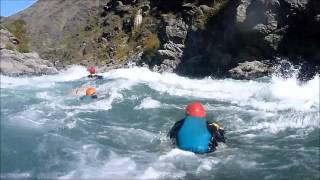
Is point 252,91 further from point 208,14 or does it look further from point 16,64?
point 16,64

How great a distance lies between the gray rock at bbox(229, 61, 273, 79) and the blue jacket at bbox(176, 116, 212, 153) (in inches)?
510

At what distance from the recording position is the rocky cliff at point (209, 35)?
25.3 meters

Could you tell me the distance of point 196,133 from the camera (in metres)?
13.2

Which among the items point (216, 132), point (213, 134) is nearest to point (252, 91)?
point (216, 132)

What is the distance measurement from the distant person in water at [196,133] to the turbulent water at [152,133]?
0.23 meters

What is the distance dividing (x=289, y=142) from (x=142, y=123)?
5045 millimetres

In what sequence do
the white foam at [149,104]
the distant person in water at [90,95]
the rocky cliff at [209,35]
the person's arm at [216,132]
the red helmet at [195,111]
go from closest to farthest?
the person's arm at [216,132]
the red helmet at [195,111]
the white foam at [149,104]
the distant person in water at [90,95]
the rocky cliff at [209,35]

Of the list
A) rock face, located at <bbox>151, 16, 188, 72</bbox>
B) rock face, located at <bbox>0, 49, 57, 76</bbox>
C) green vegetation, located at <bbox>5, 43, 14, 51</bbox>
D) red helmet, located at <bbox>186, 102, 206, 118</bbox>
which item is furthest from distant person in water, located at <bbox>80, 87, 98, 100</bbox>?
green vegetation, located at <bbox>5, 43, 14, 51</bbox>

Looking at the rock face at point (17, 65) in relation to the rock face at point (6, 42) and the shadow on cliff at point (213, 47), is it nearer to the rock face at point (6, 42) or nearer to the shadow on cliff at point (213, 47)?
the rock face at point (6, 42)

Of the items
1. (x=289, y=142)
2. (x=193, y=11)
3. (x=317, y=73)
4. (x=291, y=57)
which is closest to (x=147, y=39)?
(x=193, y=11)

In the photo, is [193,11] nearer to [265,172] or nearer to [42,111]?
[42,111]

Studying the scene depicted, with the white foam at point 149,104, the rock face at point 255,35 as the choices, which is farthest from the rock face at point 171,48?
the white foam at point 149,104

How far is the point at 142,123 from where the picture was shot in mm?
16766

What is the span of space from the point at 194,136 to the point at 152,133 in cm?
255
